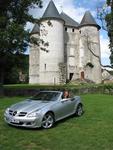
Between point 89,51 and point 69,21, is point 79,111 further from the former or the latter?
point 69,21

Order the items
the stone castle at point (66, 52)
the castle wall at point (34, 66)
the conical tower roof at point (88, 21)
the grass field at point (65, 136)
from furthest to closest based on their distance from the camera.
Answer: the conical tower roof at point (88, 21) < the castle wall at point (34, 66) < the stone castle at point (66, 52) < the grass field at point (65, 136)

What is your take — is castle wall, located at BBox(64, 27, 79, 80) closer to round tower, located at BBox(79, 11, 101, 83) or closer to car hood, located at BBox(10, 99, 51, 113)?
round tower, located at BBox(79, 11, 101, 83)

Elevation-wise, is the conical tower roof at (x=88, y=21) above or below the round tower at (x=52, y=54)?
above

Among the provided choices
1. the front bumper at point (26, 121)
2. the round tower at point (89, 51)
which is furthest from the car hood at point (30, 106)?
the round tower at point (89, 51)

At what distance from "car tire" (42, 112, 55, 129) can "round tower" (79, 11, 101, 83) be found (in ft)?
173

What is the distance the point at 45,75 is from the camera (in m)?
59.3

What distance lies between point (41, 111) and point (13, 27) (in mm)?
12824

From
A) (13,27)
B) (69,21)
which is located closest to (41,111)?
(13,27)

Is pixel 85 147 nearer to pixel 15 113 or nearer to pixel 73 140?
pixel 73 140

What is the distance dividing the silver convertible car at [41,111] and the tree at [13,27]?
10.00m

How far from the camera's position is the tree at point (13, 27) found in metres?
22.1

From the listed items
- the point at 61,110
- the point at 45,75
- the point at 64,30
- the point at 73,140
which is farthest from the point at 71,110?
the point at 64,30

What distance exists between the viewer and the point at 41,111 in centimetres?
1091

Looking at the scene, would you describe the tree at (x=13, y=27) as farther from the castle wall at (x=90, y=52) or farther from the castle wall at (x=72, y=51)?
the castle wall at (x=90, y=52)
